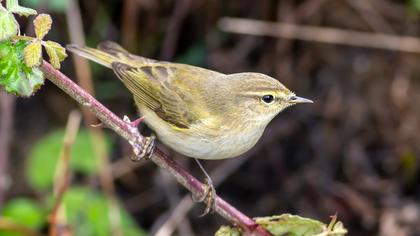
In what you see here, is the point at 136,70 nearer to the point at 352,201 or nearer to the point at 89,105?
the point at 89,105

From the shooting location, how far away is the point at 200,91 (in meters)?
3.65

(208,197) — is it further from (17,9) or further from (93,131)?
(93,131)

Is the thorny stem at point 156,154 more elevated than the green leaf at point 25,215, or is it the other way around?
the thorny stem at point 156,154

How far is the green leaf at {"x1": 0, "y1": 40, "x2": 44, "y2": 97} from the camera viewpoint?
2.10 meters

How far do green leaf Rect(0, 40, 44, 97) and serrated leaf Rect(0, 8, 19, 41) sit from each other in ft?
0.21

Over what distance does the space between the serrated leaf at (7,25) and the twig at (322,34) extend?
12.3ft

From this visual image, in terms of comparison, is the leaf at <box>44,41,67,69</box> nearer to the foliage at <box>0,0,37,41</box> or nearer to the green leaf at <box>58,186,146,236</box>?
the foliage at <box>0,0,37,41</box>

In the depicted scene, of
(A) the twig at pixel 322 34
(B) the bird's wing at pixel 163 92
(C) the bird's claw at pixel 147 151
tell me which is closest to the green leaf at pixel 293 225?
(C) the bird's claw at pixel 147 151

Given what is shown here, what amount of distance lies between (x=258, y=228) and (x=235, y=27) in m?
3.27

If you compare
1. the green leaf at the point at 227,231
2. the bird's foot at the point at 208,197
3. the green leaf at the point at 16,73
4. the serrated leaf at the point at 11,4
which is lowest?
the green leaf at the point at 16,73

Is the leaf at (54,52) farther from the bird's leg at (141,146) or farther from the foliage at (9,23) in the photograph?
the bird's leg at (141,146)

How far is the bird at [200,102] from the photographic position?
3.45 m

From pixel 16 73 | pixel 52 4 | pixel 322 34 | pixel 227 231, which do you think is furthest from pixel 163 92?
pixel 322 34

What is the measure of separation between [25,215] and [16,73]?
2980 mm
